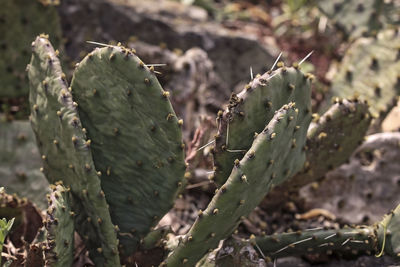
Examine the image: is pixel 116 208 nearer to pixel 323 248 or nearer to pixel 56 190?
pixel 56 190

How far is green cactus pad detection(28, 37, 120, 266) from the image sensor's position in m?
2.20

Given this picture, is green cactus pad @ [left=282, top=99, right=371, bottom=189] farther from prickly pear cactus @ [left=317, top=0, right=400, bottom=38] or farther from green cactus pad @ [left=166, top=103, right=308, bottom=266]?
prickly pear cactus @ [left=317, top=0, right=400, bottom=38]

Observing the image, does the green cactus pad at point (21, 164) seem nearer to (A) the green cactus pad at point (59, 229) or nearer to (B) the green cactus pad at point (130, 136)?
(B) the green cactus pad at point (130, 136)

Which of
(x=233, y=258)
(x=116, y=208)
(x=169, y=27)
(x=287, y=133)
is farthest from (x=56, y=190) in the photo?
(x=169, y=27)

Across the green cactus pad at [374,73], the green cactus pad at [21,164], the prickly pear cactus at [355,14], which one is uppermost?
the prickly pear cactus at [355,14]

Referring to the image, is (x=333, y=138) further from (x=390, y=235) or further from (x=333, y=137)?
(x=390, y=235)

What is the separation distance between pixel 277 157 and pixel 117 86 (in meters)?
0.62

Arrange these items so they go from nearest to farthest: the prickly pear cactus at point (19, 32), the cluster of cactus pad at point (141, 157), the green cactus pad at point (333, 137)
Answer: the cluster of cactus pad at point (141, 157), the green cactus pad at point (333, 137), the prickly pear cactus at point (19, 32)

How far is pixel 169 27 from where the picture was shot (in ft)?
15.5

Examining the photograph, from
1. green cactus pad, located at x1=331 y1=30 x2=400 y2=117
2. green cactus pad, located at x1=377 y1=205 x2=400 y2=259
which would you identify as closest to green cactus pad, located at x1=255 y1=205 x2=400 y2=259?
green cactus pad, located at x1=377 y1=205 x2=400 y2=259

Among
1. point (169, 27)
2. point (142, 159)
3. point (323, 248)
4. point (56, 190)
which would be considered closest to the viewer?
point (56, 190)

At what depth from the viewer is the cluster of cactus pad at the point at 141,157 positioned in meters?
2.16

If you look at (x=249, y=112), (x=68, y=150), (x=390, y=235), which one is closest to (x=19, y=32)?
(x=68, y=150)

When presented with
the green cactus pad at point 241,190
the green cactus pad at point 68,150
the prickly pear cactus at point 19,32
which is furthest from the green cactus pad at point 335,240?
the prickly pear cactus at point 19,32
